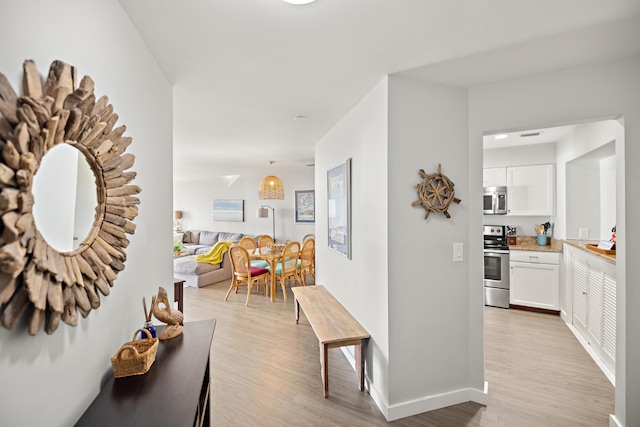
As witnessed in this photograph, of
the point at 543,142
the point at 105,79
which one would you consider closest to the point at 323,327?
the point at 105,79

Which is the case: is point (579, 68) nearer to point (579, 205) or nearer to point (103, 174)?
point (579, 205)

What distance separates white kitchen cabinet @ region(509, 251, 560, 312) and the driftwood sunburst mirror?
453 centimetres

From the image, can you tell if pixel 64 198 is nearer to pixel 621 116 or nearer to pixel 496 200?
pixel 621 116

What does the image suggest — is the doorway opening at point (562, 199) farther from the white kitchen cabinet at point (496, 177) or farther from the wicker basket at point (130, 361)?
the wicker basket at point (130, 361)

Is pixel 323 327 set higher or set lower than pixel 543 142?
lower

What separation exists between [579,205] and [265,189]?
4631 mm

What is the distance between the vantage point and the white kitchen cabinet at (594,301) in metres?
2.53

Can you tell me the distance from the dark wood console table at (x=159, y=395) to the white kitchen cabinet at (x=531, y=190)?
4516 millimetres

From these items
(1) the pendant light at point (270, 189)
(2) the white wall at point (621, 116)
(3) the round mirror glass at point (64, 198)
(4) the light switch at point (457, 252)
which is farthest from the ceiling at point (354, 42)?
(1) the pendant light at point (270, 189)

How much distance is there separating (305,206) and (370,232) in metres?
4.74

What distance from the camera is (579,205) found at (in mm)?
3709

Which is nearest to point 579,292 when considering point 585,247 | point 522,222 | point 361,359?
point 585,247

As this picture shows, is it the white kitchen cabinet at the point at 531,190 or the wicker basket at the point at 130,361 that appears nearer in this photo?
the wicker basket at the point at 130,361

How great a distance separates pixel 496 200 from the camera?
14.4 ft
